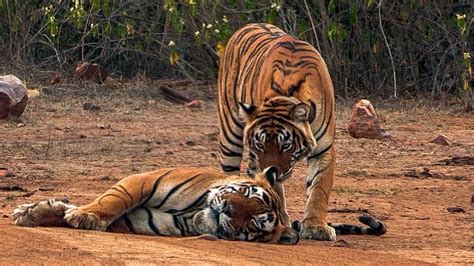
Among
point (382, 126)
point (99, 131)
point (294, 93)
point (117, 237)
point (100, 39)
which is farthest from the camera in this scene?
point (100, 39)

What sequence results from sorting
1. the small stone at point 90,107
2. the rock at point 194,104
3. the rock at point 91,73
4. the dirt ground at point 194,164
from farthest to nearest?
the rock at point 91,73
the rock at point 194,104
the small stone at point 90,107
the dirt ground at point 194,164

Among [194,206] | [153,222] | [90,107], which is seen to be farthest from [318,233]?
[90,107]

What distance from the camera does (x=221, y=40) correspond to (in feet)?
42.6

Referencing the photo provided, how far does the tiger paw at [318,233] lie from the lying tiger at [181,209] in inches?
21.5

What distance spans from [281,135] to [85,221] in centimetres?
129

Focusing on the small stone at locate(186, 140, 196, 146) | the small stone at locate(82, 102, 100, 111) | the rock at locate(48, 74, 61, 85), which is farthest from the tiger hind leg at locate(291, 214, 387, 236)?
the rock at locate(48, 74, 61, 85)

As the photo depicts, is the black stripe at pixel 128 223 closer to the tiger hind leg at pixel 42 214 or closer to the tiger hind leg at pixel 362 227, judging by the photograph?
the tiger hind leg at pixel 42 214

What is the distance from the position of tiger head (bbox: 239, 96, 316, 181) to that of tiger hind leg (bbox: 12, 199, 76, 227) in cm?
115

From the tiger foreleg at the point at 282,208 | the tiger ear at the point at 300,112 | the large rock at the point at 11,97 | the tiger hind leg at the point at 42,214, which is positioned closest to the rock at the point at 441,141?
the large rock at the point at 11,97

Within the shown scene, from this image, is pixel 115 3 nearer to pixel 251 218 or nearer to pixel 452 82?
pixel 452 82

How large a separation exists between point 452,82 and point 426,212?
241 inches

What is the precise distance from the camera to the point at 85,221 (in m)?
5.85

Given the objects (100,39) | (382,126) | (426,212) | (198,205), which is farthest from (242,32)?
(100,39)

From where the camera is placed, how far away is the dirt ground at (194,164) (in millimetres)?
5473
